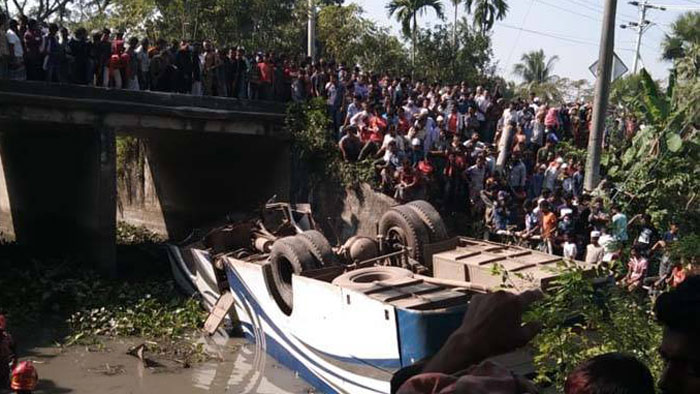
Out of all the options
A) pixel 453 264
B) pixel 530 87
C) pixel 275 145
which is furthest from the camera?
pixel 530 87

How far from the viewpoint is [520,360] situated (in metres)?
8.16

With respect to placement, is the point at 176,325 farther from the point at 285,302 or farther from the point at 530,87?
the point at 530,87

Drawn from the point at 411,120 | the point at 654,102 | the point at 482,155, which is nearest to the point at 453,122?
the point at 411,120

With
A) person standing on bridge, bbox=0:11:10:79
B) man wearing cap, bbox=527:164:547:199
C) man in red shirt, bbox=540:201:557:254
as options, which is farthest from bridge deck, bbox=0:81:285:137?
man in red shirt, bbox=540:201:557:254

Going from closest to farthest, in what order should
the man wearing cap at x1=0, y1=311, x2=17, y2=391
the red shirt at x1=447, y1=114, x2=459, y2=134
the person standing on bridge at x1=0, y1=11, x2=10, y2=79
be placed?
the man wearing cap at x1=0, y1=311, x2=17, y2=391, the person standing on bridge at x1=0, y1=11, x2=10, y2=79, the red shirt at x1=447, y1=114, x2=459, y2=134

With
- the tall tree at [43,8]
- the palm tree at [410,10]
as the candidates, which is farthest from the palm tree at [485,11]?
the tall tree at [43,8]

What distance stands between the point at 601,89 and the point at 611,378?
1027 cm

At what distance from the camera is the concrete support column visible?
16.6m

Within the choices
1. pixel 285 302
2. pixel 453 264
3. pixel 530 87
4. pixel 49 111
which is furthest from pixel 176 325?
pixel 530 87

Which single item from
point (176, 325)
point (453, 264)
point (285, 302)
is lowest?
point (176, 325)

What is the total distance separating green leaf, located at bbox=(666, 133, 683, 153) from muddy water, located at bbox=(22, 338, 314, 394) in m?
7.62

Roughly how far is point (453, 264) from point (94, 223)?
31.5ft

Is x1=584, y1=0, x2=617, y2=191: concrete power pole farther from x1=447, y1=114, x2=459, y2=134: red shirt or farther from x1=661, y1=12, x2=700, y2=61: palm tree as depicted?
x1=661, y1=12, x2=700, y2=61: palm tree

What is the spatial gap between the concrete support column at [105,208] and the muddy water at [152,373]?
13.0ft
